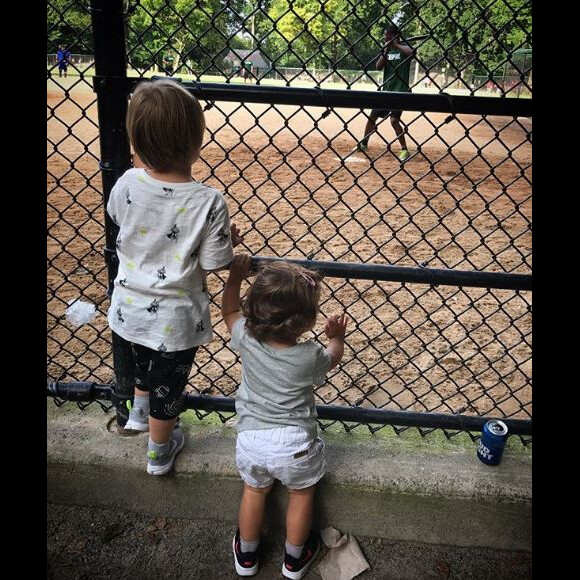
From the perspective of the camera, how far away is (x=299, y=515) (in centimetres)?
180

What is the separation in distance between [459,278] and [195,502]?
1317 mm

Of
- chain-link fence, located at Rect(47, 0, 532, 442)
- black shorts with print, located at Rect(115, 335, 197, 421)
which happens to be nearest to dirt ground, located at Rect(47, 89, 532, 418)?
chain-link fence, located at Rect(47, 0, 532, 442)

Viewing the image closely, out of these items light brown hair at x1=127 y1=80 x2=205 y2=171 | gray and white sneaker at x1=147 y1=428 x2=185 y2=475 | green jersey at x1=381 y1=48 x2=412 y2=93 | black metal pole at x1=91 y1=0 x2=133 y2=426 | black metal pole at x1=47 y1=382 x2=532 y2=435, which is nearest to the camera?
light brown hair at x1=127 y1=80 x2=205 y2=171

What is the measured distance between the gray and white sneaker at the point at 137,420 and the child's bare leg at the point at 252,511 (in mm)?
482

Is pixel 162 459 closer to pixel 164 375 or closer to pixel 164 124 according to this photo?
pixel 164 375

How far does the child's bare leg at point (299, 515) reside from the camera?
179cm

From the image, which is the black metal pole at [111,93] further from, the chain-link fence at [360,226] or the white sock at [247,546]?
the white sock at [247,546]

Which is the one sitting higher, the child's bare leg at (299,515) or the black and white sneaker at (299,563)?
the child's bare leg at (299,515)

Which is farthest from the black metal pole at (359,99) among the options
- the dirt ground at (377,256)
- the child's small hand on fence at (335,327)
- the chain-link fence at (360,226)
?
the child's small hand on fence at (335,327)

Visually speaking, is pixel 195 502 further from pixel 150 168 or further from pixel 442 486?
pixel 150 168

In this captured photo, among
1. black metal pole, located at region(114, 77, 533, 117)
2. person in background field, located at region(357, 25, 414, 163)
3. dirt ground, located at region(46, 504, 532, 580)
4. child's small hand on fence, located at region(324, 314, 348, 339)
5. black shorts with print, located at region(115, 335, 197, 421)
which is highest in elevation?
person in background field, located at region(357, 25, 414, 163)

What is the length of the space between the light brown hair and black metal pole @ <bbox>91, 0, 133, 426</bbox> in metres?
0.19

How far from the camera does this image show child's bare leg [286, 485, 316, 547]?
1.79 m

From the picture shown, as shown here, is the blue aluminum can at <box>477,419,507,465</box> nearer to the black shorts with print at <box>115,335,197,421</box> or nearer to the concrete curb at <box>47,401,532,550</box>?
the concrete curb at <box>47,401,532,550</box>
